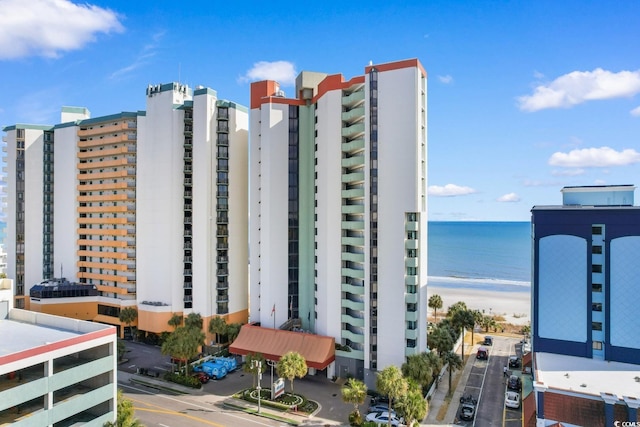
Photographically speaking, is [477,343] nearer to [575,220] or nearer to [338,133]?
[575,220]

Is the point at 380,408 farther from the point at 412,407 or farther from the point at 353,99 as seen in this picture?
the point at 353,99

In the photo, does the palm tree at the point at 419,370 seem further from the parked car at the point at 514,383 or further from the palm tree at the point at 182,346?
the palm tree at the point at 182,346

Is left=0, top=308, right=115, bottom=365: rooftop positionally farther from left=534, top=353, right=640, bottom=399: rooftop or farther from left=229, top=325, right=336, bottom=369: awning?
left=534, top=353, right=640, bottom=399: rooftop

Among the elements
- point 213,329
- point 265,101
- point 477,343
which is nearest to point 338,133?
point 265,101

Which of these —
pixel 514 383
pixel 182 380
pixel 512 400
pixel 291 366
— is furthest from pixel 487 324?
pixel 182 380

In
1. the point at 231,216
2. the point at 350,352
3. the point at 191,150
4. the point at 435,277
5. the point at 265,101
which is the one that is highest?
the point at 265,101

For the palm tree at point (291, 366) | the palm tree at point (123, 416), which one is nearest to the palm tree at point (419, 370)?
the palm tree at point (291, 366)
